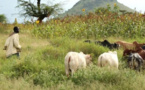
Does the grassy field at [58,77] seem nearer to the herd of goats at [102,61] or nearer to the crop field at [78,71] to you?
the crop field at [78,71]

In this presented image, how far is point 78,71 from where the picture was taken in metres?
6.03

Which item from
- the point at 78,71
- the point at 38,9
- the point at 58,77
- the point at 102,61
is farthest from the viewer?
the point at 38,9

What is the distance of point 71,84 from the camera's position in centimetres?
571

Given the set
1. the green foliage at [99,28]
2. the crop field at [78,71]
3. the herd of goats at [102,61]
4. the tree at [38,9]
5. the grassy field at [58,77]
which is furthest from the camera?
the tree at [38,9]

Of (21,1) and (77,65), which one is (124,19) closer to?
(77,65)

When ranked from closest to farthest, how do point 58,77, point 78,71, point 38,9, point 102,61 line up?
1. point 78,71
2. point 58,77
3. point 102,61
4. point 38,9

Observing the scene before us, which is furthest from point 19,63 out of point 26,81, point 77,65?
point 77,65

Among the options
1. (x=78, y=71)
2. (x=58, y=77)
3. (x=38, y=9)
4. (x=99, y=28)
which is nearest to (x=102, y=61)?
(x=78, y=71)

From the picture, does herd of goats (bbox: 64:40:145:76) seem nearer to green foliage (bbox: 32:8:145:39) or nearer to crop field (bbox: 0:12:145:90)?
crop field (bbox: 0:12:145:90)

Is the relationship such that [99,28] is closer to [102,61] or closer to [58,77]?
[102,61]

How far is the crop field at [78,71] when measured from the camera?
18.8 ft

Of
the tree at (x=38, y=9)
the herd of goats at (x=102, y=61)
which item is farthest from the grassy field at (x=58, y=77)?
the tree at (x=38, y=9)

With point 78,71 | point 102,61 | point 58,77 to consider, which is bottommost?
point 58,77

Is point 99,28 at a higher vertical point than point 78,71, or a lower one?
higher
